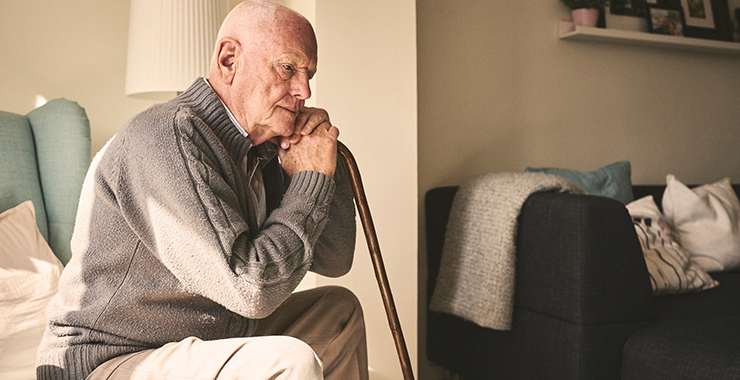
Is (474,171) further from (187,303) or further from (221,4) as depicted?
(187,303)

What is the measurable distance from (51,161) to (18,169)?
0.09 metres

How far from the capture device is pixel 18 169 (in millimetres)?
1628

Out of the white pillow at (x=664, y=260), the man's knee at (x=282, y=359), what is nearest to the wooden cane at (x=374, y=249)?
the man's knee at (x=282, y=359)

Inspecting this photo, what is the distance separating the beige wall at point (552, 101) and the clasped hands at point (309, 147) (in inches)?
45.8

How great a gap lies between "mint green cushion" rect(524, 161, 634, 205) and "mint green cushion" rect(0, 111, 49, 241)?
1.80 metres

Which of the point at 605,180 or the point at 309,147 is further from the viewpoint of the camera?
the point at 605,180

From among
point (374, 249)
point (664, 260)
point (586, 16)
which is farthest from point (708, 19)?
point (374, 249)

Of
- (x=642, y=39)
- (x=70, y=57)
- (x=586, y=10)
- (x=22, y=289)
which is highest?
(x=586, y=10)

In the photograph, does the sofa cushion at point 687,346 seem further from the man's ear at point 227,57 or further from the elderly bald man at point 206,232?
the man's ear at point 227,57

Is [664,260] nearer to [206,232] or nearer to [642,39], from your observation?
[642,39]

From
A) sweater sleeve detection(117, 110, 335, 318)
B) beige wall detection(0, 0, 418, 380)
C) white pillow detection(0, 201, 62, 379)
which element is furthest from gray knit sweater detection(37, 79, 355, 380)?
beige wall detection(0, 0, 418, 380)

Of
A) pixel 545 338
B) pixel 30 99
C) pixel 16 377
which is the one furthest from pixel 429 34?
pixel 16 377

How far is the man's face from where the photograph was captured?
1241 millimetres

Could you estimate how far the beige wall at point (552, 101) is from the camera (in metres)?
2.57
